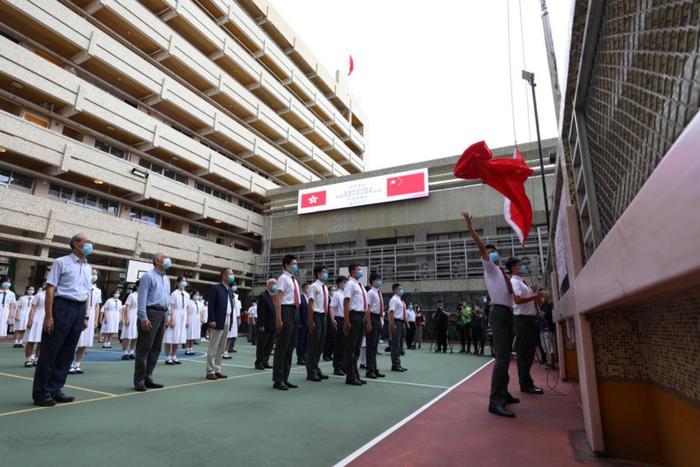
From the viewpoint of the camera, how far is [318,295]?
7.08 metres

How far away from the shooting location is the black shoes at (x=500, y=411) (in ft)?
12.1

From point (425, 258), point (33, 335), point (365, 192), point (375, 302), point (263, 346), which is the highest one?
point (365, 192)

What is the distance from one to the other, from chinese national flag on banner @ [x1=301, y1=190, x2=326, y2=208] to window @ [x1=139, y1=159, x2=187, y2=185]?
7.16 metres

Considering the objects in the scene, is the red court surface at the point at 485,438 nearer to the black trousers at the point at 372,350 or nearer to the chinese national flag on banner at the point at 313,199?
the black trousers at the point at 372,350

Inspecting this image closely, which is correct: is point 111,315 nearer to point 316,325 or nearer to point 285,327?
point 316,325

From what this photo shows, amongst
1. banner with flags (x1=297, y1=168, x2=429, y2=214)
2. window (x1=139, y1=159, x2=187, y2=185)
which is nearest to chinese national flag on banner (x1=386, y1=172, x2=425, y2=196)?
→ banner with flags (x1=297, y1=168, x2=429, y2=214)

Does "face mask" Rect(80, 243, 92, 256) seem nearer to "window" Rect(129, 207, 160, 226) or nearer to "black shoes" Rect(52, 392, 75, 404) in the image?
"black shoes" Rect(52, 392, 75, 404)

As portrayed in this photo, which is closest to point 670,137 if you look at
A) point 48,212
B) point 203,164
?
point 48,212

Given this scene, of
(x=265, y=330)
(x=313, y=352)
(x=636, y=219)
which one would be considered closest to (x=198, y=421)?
(x=313, y=352)

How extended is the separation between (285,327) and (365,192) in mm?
17837

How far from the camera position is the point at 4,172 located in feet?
48.4

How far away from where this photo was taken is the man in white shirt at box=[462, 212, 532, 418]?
12.5ft

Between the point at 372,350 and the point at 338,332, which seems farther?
the point at 338,332

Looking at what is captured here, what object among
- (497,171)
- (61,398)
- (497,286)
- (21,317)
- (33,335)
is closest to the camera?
(61,398)
